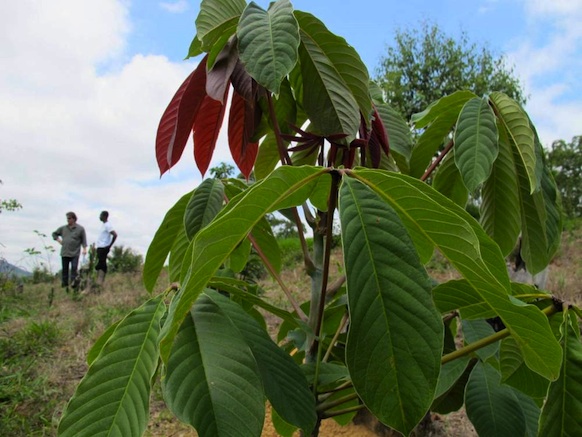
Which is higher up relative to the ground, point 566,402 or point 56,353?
point 566,402

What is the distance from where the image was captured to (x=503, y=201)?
2.83 feet

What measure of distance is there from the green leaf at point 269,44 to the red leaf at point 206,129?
0.19 m

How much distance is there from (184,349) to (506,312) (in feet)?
1.15

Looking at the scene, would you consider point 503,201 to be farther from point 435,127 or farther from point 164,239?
point 164,239

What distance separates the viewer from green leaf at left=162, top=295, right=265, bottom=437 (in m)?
0.52

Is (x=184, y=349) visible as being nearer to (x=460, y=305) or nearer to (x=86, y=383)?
(x=86, y=383)

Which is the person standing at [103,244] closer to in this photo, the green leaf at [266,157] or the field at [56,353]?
the field at [56,353]

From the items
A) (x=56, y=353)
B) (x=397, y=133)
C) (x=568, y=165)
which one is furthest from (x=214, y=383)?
(x=568, y=165)

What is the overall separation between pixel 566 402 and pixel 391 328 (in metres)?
0.26

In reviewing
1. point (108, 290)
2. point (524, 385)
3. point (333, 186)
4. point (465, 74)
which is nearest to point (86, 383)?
point (333, 186)

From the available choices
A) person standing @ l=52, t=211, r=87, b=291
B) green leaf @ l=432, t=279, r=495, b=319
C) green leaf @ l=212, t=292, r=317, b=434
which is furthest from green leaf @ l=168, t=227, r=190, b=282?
person standing @ l=52, t=211, r=87, b=291

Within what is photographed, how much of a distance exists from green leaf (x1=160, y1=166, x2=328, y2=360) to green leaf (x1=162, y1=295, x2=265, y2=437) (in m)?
0.06

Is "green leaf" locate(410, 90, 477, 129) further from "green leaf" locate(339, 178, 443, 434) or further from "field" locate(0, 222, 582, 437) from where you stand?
"field" locate(0, 222, 582, 437)

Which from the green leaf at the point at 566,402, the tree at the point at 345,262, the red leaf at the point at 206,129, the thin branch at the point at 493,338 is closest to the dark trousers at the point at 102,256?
the tree at the point at 345,262
